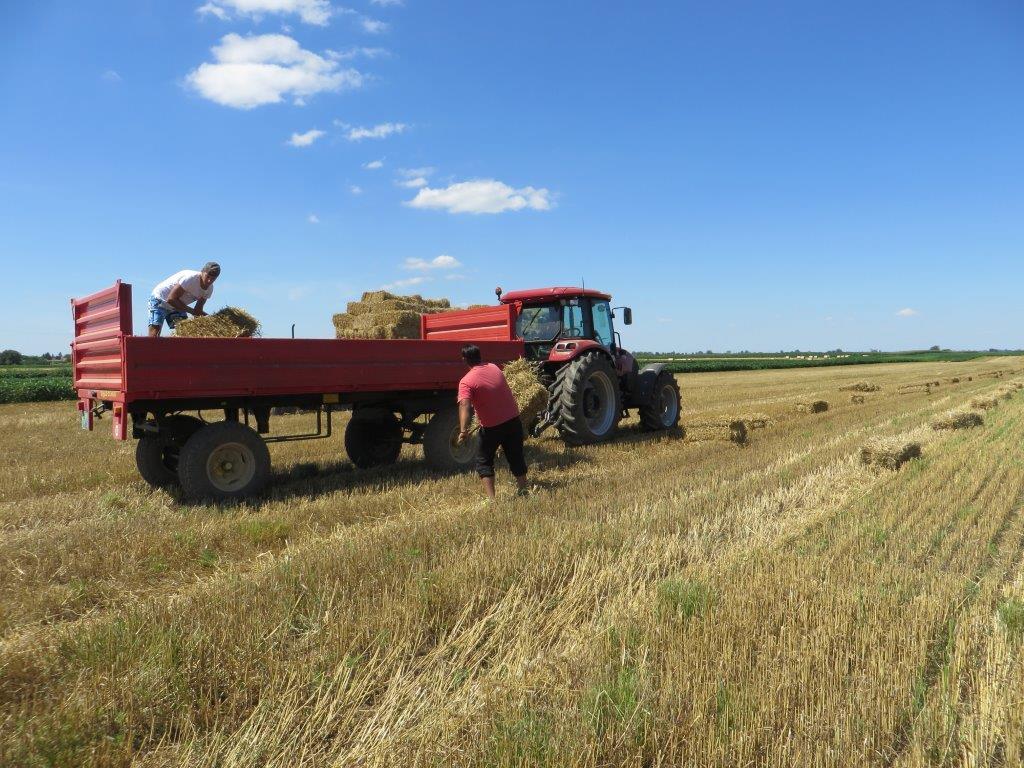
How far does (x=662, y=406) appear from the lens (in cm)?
1084

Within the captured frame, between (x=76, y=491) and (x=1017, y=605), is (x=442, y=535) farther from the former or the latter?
(x=76, y=491)

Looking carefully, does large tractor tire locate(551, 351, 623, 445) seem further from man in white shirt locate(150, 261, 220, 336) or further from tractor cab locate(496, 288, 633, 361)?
man in white shirt locate(150, 261, 220, 336)

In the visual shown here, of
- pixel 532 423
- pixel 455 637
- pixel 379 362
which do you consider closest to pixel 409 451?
pixel 532 423

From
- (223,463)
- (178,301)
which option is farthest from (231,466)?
(178,301)

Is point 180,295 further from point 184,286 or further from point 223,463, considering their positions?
point 223,463

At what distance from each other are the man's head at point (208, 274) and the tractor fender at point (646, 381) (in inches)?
242

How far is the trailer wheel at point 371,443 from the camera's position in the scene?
838cm

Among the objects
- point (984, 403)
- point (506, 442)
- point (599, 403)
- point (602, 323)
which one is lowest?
point (984, 403)

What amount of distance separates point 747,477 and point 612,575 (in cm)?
326

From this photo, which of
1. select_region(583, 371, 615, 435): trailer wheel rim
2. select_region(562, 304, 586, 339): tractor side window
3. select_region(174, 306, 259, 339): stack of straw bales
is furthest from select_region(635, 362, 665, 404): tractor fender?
select_region(174, 306, 259, 339): stack of straw bales

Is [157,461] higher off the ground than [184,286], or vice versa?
[184,286]

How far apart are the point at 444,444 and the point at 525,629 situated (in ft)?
15.2

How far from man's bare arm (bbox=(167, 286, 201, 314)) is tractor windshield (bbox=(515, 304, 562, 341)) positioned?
4197 millimetres

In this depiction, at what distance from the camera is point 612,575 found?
3.85 meters
